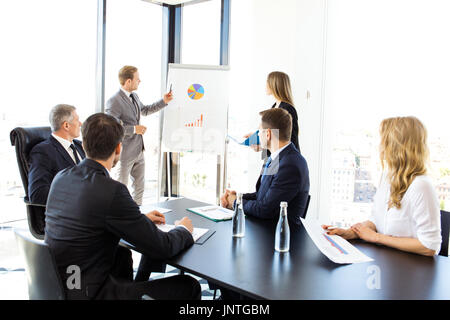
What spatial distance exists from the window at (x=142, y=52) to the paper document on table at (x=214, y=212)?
8.69ft

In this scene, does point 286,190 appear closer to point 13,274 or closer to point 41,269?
point 41,269

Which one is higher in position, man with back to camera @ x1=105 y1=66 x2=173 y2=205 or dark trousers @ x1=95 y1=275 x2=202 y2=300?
man with back to camera @ x1=105 y1=66 x2=173 y2=205

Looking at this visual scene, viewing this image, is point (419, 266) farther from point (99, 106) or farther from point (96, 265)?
point (99, 106)

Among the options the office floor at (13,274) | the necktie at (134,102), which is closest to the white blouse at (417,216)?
the office floor at (13,274)

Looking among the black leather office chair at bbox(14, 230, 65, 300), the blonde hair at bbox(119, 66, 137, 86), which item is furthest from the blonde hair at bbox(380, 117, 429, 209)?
the blonde hair at bbox(119, 66, 137, 86)

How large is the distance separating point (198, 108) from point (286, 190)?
8.37ft

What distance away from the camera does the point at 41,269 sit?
1.36m

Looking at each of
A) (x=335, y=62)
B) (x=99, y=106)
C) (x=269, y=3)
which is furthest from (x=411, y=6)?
(x=99, y=106)

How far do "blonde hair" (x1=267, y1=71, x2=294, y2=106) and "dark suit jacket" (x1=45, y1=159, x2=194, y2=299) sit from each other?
7.72 ft

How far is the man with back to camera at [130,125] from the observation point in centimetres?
411

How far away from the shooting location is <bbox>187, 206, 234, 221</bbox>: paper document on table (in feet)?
6.91

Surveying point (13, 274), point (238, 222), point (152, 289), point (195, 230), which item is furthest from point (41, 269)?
point (13, 274)

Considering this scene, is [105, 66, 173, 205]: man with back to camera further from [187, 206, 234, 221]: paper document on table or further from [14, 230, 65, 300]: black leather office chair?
[14, 230, 65, 300]: black leather office chair

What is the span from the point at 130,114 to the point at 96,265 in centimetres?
289
